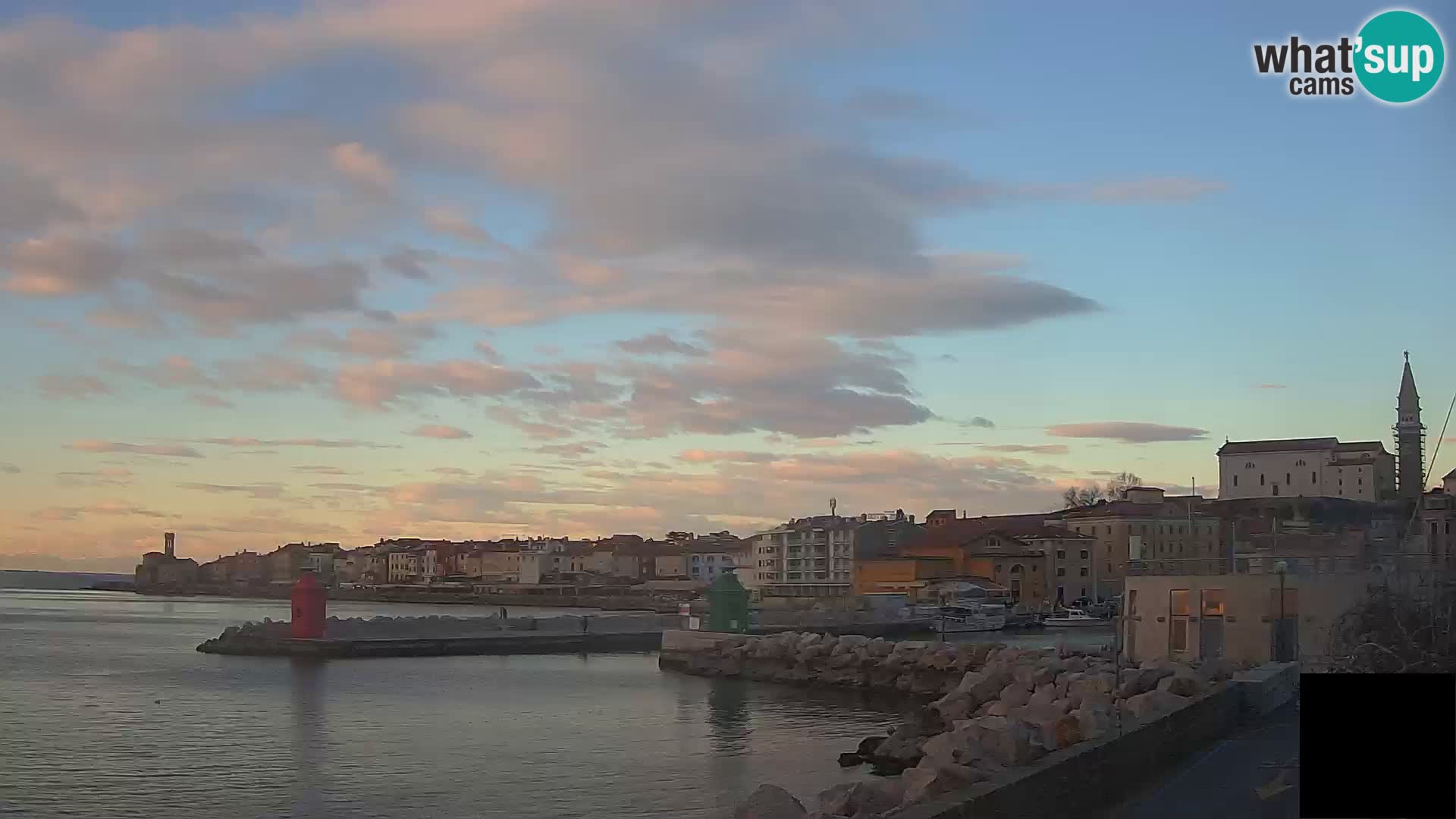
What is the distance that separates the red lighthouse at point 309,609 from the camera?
44062 mm

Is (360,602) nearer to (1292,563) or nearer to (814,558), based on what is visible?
(814,558)

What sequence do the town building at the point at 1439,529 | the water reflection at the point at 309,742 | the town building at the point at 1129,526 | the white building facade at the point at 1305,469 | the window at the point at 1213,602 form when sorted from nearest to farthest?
the water reflection at the point at 309,742 < the town building at the point at 1439,529 < the window at the point at 1213,602 < the town building at the point at 1129,526 < the white building facade at the point at 1305,469

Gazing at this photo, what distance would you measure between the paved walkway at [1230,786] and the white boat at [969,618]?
44.0 metres

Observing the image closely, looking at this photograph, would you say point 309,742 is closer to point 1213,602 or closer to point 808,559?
point 1213,602

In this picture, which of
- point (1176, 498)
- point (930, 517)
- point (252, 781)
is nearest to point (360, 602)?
point (930, 517)

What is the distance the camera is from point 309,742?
74.2 feet

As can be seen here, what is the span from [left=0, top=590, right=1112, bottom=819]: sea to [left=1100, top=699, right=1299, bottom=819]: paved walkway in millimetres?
5738

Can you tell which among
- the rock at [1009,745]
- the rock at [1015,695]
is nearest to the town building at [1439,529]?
the rock at [1015,695]

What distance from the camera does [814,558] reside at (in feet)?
301

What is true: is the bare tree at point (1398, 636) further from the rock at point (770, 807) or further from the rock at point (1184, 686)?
the rock at point (770, 807)

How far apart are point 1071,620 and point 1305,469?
124ft

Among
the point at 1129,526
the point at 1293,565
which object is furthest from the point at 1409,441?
the point at 1293,565

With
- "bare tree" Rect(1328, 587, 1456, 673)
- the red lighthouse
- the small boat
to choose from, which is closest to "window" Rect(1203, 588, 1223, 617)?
"bare tree" Rect(1328, 587, 1456, 673)

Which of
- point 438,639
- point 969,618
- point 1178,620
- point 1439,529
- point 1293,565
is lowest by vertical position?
point 969,618
